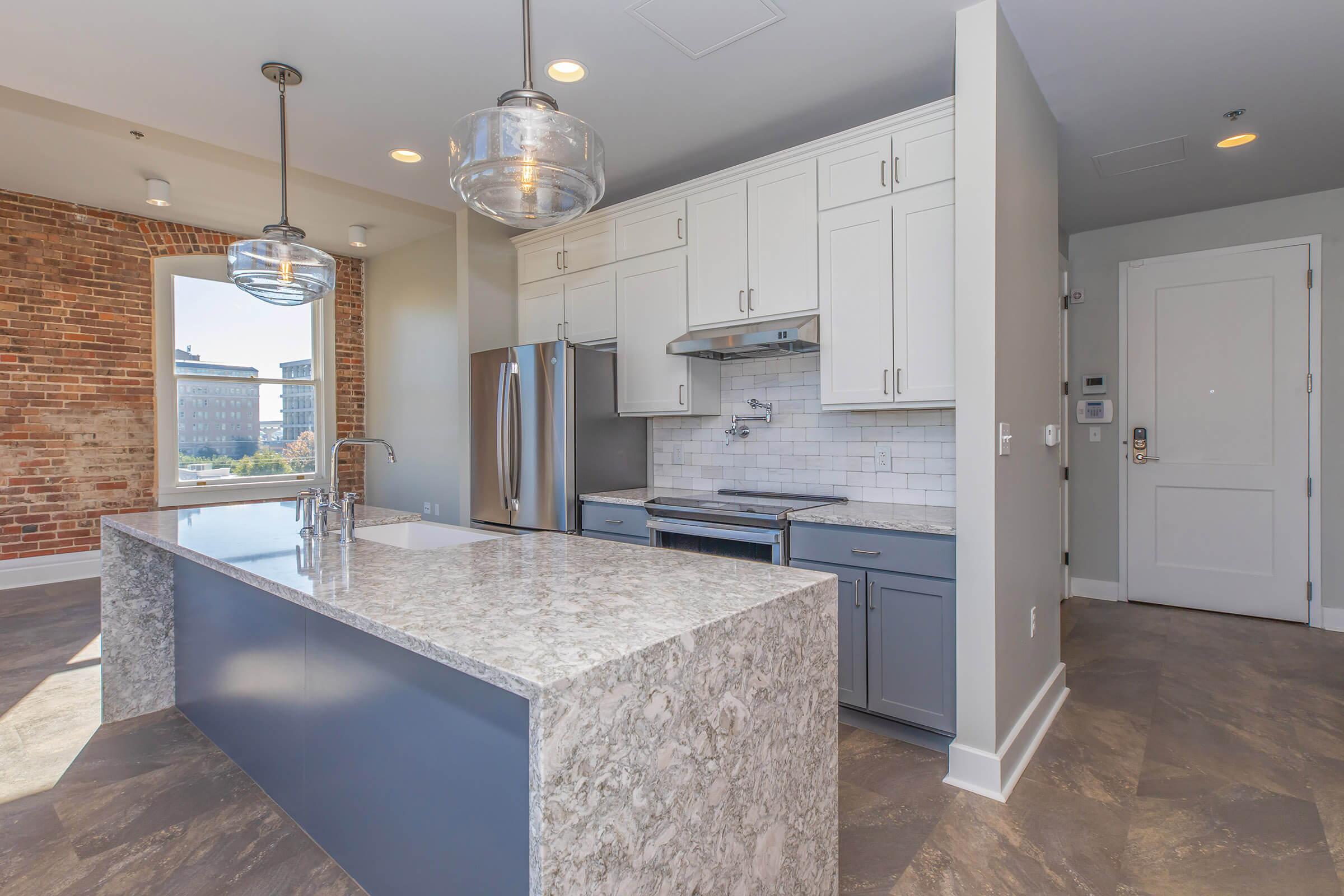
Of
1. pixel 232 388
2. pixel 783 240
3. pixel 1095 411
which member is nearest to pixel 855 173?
pixel 783 240

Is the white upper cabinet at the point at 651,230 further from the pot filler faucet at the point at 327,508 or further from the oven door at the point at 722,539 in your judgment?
the pot filler faucet at the point at 327,508

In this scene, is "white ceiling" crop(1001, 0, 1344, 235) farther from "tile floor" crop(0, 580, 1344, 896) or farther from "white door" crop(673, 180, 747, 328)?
"tile floor" crop(0, 580, 1344, 896)

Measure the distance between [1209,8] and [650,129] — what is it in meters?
2.13

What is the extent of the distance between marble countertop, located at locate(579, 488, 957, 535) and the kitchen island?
39.5 inches

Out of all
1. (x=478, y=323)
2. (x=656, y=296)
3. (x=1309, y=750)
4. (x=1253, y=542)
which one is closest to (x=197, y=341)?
(x=478, y=323)

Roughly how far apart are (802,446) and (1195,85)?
2.20 metres

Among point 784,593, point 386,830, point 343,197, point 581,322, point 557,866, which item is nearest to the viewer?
point 557,866

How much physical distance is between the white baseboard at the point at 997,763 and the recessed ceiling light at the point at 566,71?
289 centimetres

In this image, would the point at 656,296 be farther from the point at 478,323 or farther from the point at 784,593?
the point at 784,593

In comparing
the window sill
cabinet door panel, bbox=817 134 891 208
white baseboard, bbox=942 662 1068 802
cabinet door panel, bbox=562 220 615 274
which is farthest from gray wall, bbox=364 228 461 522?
white baseboard, bbox=942 662 1068 802

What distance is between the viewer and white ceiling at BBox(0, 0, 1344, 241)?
2283mm

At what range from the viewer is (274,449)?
5.92 metres

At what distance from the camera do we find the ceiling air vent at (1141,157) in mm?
3258

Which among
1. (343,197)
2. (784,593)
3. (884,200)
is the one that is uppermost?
(343,197)
